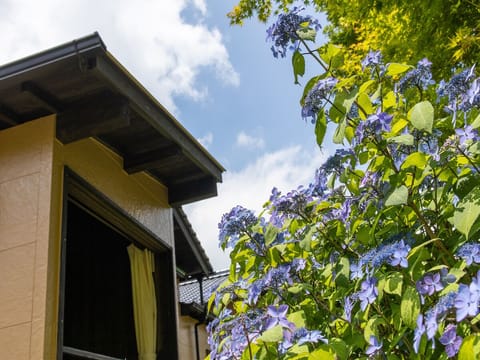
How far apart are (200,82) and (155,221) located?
199 inches

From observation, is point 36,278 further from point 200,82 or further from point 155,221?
point 200,82

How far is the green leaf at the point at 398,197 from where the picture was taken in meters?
1.17

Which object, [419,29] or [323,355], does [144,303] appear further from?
[323,355]

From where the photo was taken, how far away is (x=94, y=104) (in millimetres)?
3561

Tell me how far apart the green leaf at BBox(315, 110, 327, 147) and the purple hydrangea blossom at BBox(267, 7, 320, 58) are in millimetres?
236

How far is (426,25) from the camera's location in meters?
3.88

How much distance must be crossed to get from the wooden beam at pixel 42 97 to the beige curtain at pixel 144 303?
5.49ft

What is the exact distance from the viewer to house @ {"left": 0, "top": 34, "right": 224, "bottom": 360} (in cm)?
310

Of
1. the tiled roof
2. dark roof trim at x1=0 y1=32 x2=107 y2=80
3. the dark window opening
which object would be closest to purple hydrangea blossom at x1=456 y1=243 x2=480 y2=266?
dark roof trim at x1=0 y1=32 x2=107 y2=80

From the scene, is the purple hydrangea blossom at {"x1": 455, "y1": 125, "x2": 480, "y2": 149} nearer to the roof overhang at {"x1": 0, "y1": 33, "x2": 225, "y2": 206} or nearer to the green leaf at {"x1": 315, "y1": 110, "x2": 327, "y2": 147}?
the green leaf at {"x1": 315, "y1": 110, "x2": 327, "y2": 147}

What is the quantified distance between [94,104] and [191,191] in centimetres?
176

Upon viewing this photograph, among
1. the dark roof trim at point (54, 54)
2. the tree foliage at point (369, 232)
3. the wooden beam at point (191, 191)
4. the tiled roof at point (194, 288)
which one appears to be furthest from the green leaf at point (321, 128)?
the tiled roof at point (194, 288)

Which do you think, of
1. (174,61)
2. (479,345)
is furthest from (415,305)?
(174,61)

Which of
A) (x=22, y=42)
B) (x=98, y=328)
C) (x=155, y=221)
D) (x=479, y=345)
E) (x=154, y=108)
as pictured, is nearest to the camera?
(x=479, y=345)
